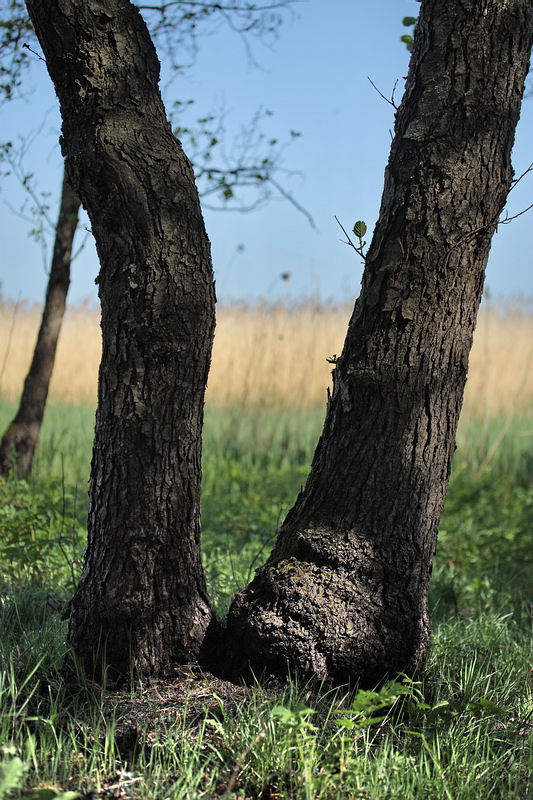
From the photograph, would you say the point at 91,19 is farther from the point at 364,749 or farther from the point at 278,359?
the point at 278,359

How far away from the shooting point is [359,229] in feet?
7.83

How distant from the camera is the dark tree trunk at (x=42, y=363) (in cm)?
546

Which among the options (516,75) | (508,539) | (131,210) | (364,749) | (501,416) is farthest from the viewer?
(501,416)

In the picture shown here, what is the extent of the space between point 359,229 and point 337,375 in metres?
0.47

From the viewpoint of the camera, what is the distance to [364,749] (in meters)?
2.13

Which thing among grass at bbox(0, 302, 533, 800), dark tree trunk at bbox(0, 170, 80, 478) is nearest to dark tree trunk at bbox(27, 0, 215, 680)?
grass at bbox(0, 302, 533, 800)

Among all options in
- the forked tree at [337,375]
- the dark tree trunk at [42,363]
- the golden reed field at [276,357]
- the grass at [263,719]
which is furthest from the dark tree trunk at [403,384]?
the golden reed field at [276,357]

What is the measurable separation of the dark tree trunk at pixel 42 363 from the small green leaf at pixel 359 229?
11.6 ft

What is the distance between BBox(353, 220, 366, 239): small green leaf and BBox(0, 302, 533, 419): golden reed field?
549 centimetres

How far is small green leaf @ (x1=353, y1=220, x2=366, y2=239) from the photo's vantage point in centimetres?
237

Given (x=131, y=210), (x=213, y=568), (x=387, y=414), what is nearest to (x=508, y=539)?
(x=213, y=568)

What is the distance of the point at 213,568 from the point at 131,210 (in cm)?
199

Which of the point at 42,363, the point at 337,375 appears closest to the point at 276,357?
the point at 42,363

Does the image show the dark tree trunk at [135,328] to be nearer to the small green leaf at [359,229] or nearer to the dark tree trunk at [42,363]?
the small green leaf at [359,229]
